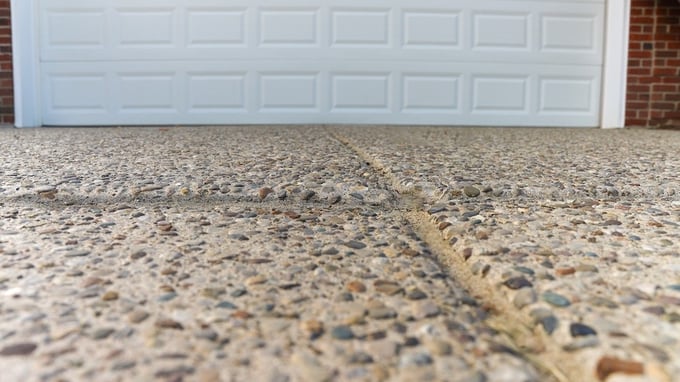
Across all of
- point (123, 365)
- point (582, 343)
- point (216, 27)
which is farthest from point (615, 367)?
point (216, 27)

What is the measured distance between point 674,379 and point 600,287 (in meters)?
0.25

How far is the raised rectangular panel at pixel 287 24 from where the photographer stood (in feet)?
17.9

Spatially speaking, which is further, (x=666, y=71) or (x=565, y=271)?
(x=666, y=71)

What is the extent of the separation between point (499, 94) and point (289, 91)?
196 cm

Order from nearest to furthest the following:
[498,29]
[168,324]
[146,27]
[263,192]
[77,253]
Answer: [168,324] < [77,253] < [263,192] < [146,27] < [498,29]

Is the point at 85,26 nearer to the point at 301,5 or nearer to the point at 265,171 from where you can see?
the point at 301,5

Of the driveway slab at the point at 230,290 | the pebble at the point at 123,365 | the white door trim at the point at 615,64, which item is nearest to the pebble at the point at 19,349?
the driveway slab at the point at 230,290

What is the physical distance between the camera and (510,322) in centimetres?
76

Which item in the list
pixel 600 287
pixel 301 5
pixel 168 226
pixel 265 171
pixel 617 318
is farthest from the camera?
pixel 301 5

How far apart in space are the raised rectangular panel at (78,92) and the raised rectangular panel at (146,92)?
0.19 meters

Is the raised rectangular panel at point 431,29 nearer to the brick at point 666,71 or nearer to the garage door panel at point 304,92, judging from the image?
the garage door panel at point 304,92

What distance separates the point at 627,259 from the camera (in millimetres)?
986

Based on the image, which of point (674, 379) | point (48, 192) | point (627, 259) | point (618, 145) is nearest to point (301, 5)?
point (618, 145)

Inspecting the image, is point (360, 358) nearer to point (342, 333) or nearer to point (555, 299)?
point (342, 333)
